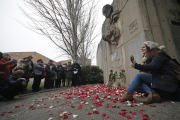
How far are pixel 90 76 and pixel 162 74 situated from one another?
235 inches

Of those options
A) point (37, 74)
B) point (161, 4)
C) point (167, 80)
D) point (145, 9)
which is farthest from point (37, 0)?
point (167, 80)

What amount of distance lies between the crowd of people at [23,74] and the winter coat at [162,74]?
3.62 meters

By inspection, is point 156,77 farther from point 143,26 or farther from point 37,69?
point 37,69

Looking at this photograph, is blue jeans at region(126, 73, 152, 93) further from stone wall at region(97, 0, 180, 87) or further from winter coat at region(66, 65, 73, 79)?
winter coat at region(66, 65, 73, 79)

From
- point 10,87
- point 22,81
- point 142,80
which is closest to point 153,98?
point 142,80

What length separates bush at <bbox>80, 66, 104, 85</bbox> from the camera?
23.7 feet

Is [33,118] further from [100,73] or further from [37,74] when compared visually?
[100,73]

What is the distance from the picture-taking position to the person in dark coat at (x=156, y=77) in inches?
61.1

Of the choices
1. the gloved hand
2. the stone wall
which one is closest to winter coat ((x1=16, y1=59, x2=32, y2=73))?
the gloved hand

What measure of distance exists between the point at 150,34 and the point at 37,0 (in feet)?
22.2

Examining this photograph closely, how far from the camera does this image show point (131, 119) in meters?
1.23

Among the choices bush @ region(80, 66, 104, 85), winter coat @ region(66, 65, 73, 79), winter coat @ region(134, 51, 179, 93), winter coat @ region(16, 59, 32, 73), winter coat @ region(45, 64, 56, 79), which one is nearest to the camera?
winter coat @ region(134, 51, 179, 93)

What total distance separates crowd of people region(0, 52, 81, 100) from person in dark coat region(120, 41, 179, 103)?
136 inches

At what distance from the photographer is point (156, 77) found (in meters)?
1.66
